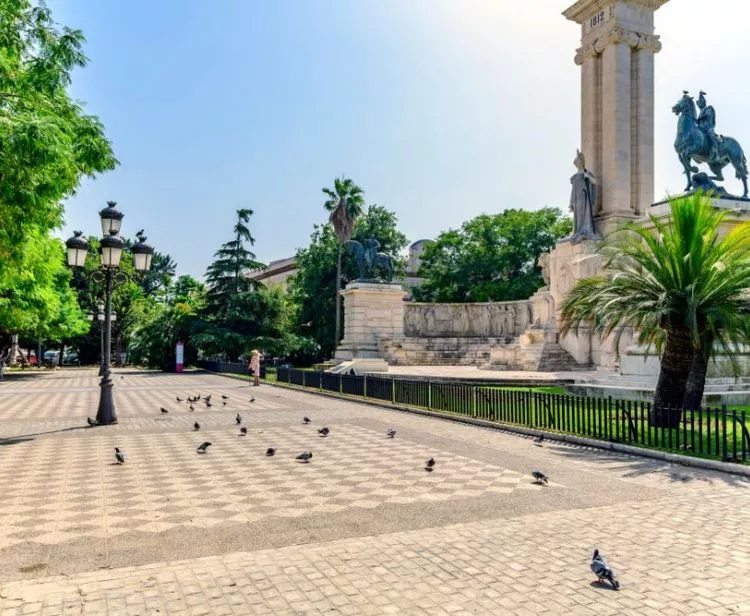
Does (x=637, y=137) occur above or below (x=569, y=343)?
above

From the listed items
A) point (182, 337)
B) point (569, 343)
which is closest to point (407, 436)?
point (569, 343)

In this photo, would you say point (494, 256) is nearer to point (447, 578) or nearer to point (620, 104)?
point (620, 104)

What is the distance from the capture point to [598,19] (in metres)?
29.9

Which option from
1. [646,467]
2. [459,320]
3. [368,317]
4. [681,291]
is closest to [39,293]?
[368,317]

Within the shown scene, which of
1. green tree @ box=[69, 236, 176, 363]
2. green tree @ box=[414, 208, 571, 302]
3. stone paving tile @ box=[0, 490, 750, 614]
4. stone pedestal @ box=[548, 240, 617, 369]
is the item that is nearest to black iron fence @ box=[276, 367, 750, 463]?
stone paving tile @ box=[0, 490, 750, 614]

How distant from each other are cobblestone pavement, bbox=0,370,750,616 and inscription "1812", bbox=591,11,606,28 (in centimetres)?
2536

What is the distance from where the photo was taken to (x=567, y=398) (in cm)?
1238

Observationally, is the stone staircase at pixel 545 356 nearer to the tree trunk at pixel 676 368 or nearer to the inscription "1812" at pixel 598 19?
the inscription "1812" at pixel 598 19

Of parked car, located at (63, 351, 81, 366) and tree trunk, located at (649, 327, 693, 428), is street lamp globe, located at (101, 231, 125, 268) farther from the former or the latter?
parked car, located at (63, 351, 81, 366)

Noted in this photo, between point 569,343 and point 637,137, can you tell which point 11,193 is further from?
point 637,137

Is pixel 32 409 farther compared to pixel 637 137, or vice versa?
pixel 637 137

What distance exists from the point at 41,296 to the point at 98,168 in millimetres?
21129

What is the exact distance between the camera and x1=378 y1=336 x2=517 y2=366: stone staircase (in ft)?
111

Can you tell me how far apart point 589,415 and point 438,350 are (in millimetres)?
24803
